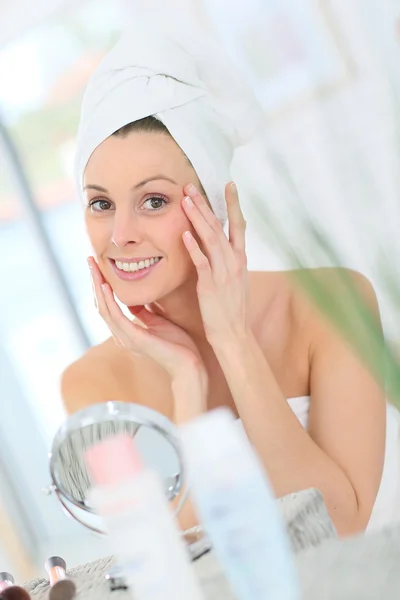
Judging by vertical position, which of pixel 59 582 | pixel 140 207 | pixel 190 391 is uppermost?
pixel 140 207

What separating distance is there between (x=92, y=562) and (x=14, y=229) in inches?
16.6

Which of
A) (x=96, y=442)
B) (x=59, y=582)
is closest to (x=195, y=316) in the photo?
(x=96, y=442)

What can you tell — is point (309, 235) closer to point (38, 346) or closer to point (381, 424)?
point (381, 424)

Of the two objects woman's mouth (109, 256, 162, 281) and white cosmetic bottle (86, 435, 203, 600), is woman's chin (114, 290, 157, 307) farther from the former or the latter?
white cosmetic bottle (86, 435, 203, 600)

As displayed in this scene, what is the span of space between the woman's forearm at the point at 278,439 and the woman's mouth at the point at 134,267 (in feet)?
0.44

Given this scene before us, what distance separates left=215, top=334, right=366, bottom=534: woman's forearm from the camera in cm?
82

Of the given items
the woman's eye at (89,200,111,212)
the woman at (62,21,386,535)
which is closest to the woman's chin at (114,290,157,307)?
the woman at (62,21,386,535)

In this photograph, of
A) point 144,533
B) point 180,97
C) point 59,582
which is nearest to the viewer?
point 144,533

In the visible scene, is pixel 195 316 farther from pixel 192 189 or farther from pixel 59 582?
pixel 59 582

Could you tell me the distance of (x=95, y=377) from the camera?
882 millimetres

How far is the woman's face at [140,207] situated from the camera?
32.8 inches

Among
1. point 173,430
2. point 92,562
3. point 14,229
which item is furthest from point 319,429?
point 14,229

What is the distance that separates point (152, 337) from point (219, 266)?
0.13 meters

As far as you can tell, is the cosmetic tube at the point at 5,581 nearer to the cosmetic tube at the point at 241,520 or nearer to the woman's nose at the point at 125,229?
the cosmetic tube at the point at 241,520
